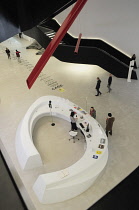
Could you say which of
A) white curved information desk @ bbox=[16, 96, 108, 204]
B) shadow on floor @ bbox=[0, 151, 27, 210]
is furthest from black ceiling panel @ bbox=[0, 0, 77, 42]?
white curved information desk @ bbox=[16, 96, 108, 204]

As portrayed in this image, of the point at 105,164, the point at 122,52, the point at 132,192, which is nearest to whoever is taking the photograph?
the point at 132,192

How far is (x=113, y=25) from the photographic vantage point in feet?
46.1

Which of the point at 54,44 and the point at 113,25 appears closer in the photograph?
the point at 54,44

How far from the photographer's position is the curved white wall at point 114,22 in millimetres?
13211

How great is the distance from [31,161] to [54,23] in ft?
46.9

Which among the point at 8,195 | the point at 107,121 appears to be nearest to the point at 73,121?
the point at 107,121

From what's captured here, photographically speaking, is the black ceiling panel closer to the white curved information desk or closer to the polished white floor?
the white curved information desk

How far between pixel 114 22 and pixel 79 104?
7438 mm

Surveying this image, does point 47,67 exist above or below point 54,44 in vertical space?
below

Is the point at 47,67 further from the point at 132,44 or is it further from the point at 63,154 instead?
the point at 63,154

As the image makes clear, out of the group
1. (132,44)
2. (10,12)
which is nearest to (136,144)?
(10,12)

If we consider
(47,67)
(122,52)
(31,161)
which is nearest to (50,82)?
(47,67)

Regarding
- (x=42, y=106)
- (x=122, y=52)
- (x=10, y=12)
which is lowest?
(x=42, y=106)

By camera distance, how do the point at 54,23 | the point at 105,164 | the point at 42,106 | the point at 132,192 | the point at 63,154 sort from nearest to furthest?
1. the point at 132,192
2. the point at 105,164
3. the point at 63,154
4. the point at 42,106
5. the point at 54,23
